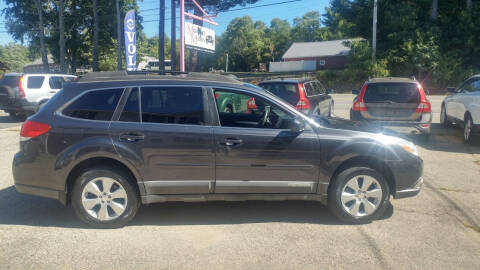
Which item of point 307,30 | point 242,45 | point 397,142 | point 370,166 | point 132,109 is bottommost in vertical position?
point 370,166

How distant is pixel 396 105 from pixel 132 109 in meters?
6.16

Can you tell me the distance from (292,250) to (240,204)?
5.03 ft

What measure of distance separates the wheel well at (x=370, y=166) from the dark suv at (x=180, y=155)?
0.04ft

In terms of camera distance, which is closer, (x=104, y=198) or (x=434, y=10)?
(x=104, y=198)

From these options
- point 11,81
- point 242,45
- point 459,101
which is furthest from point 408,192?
point 242,45

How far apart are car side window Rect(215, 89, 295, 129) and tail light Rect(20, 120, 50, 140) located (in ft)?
6.53

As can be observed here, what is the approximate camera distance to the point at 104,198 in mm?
4438

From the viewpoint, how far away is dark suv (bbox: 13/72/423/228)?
4.39 metres

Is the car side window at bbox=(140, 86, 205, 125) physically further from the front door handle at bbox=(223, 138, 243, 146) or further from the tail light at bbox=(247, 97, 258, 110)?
the tail light at bbox=(247, 97, 258, 110)

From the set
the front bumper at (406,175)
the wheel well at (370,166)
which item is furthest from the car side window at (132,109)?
the front bumper at (406,175)

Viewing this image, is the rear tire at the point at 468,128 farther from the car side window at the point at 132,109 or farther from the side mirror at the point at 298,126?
the car side window at the point at 132,109

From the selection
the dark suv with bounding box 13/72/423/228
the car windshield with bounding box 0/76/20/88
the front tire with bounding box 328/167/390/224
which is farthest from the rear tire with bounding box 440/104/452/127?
the car windshield with bounding box 0/76/20/88

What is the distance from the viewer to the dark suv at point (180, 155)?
4395 millimetres

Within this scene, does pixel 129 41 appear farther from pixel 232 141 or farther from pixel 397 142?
pixel 397 142
